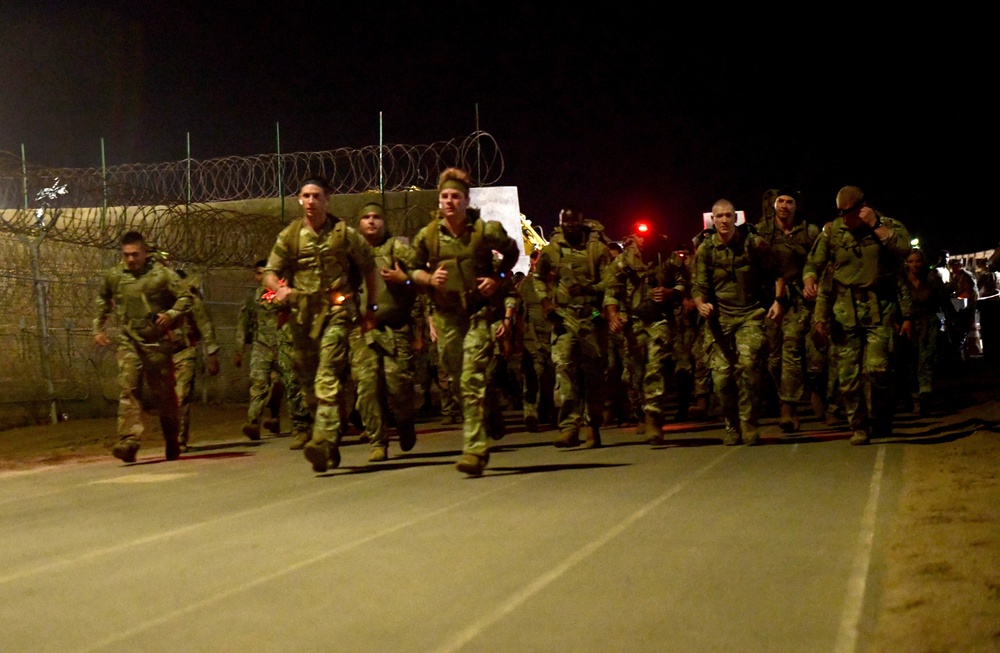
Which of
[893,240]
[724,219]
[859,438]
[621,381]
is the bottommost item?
[859,438]

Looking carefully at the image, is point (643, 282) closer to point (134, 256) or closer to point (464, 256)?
point (464, 256)

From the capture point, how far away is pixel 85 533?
716 cm

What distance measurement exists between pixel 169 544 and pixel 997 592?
404 cm

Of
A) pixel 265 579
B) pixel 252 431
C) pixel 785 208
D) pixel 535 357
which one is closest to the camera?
pixel 265 579

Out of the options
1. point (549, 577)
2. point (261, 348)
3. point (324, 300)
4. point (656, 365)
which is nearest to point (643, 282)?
point (656, 365)

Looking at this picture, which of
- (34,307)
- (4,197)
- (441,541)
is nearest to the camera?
(441,541)

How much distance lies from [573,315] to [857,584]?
22.3 ft

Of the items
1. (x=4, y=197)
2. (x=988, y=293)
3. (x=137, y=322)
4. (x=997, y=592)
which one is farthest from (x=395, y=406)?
(x=988, y=293)

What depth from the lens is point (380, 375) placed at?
11.2 meters

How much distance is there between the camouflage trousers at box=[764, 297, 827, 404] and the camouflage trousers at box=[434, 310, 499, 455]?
4406 mm

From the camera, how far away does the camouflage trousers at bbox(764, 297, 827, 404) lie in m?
13.4

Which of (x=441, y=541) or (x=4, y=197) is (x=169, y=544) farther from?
(x=4, y=197)

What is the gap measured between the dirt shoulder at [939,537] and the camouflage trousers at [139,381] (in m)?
1.26

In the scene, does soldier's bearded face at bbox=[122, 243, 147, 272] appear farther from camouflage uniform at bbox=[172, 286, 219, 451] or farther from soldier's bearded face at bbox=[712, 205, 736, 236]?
soldier's bearded face at bbox=[712, 205, 736, 236]
